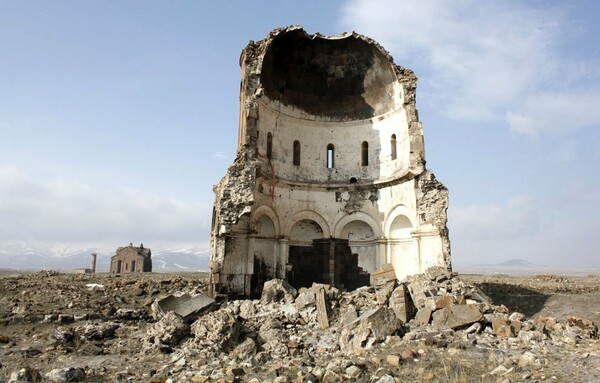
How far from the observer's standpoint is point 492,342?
27.6ft

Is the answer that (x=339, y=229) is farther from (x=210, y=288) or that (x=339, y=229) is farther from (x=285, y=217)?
(x=210, y=288)

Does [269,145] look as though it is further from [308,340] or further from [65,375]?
[65,375]

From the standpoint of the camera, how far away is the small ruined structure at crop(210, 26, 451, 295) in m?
14.5

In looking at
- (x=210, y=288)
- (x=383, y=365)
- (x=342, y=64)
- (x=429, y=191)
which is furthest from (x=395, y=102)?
(x=383, y=365)

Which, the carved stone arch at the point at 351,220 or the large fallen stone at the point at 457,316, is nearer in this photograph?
the large fallen stone at the point at 457,316

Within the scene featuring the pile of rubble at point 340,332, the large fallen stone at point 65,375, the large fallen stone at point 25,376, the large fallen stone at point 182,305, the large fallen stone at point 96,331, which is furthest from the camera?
the large fallen stone at point 182,305

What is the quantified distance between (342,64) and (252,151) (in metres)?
5.70

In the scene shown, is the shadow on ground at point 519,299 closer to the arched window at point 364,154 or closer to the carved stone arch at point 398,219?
the carved stone arch at point 398,219

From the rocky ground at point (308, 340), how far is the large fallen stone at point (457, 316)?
0.07ft

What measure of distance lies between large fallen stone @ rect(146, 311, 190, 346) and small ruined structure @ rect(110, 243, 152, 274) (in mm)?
30568

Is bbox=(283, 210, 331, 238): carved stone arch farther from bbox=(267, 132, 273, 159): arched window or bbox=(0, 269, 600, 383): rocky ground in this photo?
bbox=(0, 269, 600, 383): rocky ground

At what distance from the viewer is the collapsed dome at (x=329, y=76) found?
1647cm

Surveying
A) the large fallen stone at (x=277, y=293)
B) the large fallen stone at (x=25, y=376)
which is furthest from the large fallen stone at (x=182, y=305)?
the large fallen stone at (x=25, y=376)

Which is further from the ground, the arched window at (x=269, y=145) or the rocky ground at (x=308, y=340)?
the arched window at (x=269, y=145)
